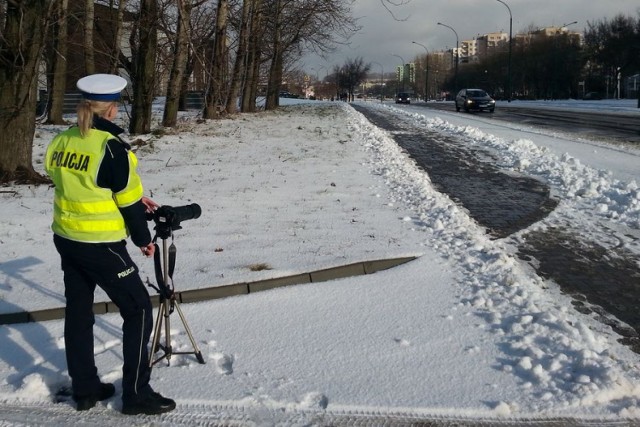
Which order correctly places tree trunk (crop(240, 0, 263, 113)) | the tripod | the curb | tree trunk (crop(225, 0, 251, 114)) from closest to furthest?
the tripod < the curb < tree trunk (crop(225, 0, 251, 114)) < tree trunk (crop(240, 0, 263, 113))

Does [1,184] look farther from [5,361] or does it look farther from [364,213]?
[5,361]

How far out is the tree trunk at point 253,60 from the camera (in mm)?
27625

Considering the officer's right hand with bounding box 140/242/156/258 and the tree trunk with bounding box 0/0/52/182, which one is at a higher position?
the tree trunk with bounding box 0/0/52/182

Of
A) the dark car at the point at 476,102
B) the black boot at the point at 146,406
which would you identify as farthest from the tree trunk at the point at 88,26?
the dark car at the point at 476,102

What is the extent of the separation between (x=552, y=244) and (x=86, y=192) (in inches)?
207

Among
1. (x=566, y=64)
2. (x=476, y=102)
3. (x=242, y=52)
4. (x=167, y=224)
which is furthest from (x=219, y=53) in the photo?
(x=566, y=64)

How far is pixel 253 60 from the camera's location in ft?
100

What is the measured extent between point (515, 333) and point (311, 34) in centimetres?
2989

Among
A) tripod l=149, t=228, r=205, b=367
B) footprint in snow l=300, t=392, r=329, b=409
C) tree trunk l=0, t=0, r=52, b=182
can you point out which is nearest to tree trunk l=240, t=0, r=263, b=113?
tree trunk l=0, t=0, r=52, b=182

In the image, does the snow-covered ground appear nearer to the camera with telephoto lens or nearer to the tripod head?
the tripod head

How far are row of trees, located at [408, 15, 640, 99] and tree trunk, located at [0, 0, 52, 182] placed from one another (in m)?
60.8

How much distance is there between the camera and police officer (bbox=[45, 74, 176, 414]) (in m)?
3.32

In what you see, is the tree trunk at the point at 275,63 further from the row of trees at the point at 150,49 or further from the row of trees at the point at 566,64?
the row of trees at the point at 566,64

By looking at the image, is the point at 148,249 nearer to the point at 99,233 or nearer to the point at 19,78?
the point at 99,233
